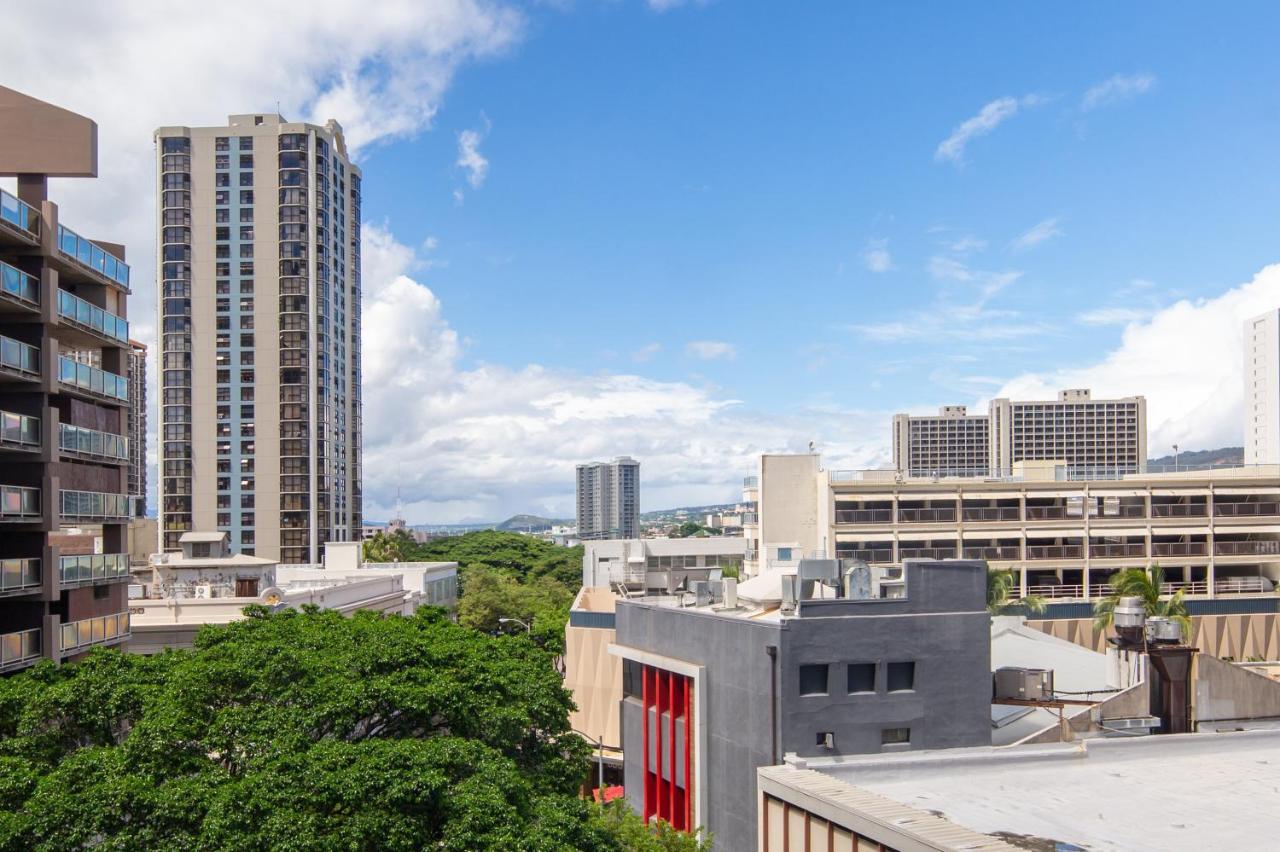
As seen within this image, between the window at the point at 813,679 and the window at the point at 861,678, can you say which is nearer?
Answer: the window at the point at 813,679

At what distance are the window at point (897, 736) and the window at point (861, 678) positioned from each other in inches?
54.4

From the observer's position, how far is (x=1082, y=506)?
79.2 metres

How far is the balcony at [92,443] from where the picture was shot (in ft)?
114

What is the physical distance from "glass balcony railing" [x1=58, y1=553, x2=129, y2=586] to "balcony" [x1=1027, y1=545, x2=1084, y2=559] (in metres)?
64.3

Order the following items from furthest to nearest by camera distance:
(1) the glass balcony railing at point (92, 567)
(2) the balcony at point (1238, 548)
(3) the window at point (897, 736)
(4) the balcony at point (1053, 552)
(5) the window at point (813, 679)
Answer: (2) the balcony at point (1238, 548), (4) the balcony at point (1053, 552), (1) the glass balcony railing at point (92, 567), (3) the window at point (897, 736), (5) the window at point (813, 679)

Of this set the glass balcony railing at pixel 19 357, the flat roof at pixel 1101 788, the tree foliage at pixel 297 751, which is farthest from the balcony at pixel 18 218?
the flat roof at pixel 1101 788

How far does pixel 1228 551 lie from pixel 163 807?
83297mm

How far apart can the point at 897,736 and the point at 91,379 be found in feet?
100

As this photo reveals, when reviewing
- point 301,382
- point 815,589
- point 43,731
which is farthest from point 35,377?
point 301,382

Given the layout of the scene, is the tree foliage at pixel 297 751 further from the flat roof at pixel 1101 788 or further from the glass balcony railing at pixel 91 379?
the glass balcony railing at pixel 91 379

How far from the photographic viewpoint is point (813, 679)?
29.5 meters

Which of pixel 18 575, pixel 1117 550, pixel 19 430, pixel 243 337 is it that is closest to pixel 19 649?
pixel 18 575

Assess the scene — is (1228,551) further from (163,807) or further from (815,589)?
(163,807)

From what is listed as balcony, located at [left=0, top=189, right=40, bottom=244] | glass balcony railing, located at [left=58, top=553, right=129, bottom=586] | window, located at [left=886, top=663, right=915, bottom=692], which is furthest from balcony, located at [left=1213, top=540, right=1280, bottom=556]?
balcony, located at [left=0, top=189, right=40, bottom=244]
